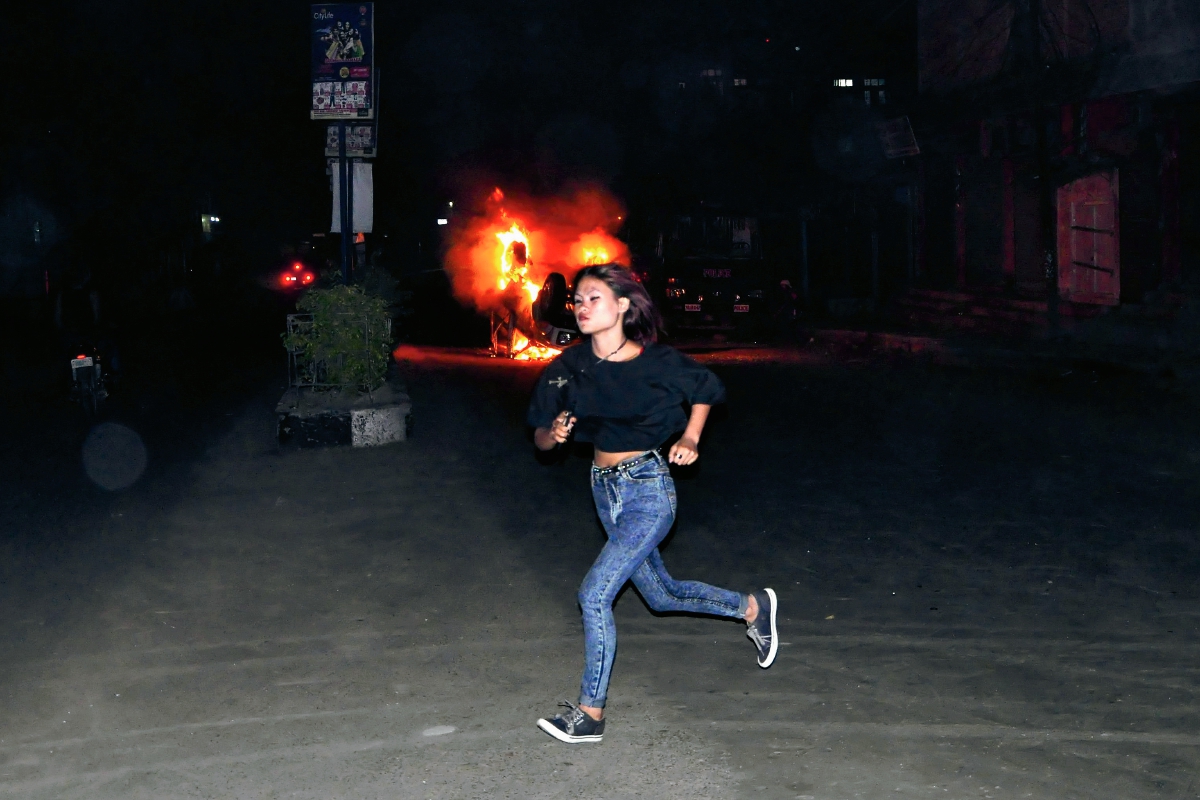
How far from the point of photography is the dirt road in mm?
4641

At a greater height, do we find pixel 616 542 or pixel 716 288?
pixel 716 288

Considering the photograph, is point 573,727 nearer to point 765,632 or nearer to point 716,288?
point 765,632

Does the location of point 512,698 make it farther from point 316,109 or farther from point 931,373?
point 931,373

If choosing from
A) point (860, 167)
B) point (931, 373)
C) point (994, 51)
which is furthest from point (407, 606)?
point (860, 167)

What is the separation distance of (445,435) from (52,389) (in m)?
8.23

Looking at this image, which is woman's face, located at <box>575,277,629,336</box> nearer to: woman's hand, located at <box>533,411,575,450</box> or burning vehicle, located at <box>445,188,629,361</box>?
woman's hand, located at <box>533,411,575,450</box>

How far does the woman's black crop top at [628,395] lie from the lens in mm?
4938

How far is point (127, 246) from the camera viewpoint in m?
43.9

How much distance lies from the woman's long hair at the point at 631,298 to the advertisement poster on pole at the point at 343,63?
10875 mm

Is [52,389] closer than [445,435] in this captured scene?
No

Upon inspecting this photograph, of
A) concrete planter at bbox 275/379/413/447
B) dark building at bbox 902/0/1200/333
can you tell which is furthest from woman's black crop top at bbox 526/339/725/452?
dark building at bbox 902/0/1200/333

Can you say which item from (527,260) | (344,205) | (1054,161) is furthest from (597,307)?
(1054,161)

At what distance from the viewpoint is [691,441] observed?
499 cm

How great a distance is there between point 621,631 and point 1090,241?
1918cm
